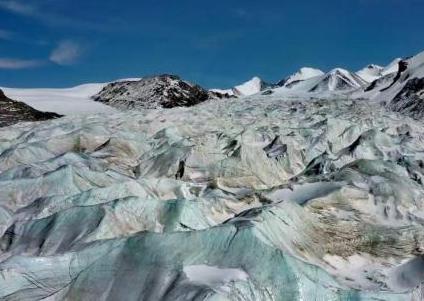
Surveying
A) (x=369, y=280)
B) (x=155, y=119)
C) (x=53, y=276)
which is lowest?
(x=53, y=276)

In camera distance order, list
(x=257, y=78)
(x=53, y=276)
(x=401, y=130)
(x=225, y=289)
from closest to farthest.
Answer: (x=225, y=289), (x=53, y=276), (x=401, y=130), (x=257, y=78)

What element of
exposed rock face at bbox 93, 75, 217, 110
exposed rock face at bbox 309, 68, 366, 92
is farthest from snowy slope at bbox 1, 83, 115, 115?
exposed rock face at bbox 309, 68, 366, 92

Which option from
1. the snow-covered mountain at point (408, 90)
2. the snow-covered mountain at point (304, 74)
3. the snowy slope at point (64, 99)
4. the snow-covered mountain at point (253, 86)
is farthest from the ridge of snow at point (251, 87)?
the snow-covered mountain at point (408, 90)

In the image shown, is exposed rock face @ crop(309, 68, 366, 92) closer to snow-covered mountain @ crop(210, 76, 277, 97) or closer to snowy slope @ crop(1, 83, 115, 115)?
snowy slope @ crop(1, 83, 115, 115)

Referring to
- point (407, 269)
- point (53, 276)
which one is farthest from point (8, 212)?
point (407, 269)

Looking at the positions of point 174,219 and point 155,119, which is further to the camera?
point 155,119

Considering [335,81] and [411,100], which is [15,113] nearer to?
[411,100]

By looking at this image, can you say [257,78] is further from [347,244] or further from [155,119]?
[347,244]
